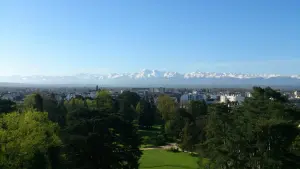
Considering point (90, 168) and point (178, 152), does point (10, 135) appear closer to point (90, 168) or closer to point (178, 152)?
point (90, 168)

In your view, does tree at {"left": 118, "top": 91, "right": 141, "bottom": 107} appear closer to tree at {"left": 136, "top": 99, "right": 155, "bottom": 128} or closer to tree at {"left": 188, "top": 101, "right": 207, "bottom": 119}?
tree at {"left": 136, "top": 99, "right": 155, "bottom": 128}

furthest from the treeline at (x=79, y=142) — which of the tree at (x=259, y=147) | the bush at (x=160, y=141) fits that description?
the bush at (x=160, y=141)

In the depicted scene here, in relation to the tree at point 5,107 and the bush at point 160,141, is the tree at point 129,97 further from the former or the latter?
the tree at point 5,107

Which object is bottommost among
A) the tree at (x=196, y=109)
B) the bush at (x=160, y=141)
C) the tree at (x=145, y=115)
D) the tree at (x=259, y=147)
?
the bush at (x=160, y=141)

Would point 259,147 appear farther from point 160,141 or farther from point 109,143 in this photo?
point 160,141

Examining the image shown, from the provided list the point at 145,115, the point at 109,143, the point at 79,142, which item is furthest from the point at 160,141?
the point at 79,142
